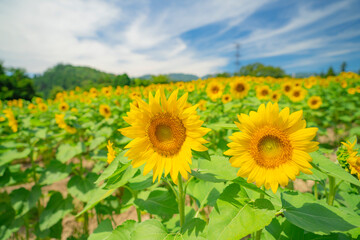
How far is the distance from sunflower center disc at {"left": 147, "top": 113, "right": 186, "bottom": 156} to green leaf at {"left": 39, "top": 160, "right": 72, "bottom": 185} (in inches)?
101

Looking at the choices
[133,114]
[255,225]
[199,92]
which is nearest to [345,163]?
[255,225]

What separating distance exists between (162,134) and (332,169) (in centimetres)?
98

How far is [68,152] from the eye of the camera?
3248mm

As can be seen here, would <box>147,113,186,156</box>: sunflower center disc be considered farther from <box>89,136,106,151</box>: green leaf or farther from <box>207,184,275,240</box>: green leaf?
<box>89,136,106,151</box>: green leaf

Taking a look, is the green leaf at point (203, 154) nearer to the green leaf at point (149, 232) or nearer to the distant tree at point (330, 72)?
the green leaf at point (149, 232)

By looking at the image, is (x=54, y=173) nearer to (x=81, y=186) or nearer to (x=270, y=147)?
(x=81, y=186)

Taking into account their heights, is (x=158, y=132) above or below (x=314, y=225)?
above

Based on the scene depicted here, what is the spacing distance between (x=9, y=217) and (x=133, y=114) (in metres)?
3.91

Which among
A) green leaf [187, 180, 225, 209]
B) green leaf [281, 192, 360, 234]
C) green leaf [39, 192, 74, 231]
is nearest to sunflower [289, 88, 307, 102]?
green leaf [187, 180, 225, 209]

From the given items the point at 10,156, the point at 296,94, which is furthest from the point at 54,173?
the point at 296,94

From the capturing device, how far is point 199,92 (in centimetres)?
889

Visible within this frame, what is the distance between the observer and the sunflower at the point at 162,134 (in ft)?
4.02

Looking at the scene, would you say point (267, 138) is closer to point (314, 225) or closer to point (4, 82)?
point (314, 225)

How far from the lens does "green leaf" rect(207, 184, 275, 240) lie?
966 millimetres
